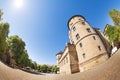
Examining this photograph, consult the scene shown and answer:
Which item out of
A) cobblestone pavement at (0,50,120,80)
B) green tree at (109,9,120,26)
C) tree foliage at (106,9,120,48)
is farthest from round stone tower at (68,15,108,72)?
green tree at (109,9,120,26)

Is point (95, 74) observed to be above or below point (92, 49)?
below

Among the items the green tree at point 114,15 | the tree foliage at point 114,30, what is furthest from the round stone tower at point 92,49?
the green tree at point 114,15

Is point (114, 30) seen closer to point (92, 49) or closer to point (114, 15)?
point (114, 15)

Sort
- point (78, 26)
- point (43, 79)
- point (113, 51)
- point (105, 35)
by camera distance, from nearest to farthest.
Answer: point (113, 51), point (105, 35), point (43, 79), point (78, 26)

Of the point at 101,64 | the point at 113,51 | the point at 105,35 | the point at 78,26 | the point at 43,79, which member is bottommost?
the point at 43,79

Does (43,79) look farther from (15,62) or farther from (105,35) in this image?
(105,35)

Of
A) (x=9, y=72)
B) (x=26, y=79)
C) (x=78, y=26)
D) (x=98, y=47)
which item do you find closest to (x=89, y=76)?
(x=98, y=47)

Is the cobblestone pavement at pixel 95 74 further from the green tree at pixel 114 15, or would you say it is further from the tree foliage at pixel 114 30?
the green tree at pixel 114 15

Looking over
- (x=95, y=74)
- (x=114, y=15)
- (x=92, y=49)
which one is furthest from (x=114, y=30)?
(x=95, y=74)

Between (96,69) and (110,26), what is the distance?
6.29 ft

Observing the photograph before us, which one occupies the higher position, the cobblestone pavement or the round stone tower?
the round stone tower

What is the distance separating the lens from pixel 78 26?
805cm

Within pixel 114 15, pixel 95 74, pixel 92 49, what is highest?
pixel 114 15

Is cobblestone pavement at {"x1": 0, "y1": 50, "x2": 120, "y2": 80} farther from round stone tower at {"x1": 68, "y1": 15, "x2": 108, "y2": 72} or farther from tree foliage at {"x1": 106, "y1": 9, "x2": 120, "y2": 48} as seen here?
tree foliage at {"x1": 106, "y1": 9, "x2": 120, "y2": 48}
